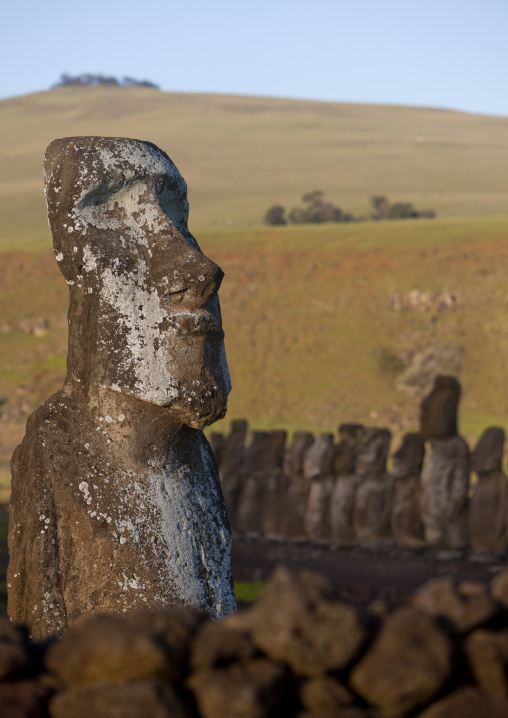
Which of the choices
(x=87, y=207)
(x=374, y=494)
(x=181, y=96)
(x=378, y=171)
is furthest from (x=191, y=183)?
(x=87, y=207)

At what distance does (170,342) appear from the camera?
379 centimetres

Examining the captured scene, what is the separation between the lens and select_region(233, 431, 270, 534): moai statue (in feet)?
50.6

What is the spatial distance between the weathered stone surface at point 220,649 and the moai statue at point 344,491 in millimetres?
12525

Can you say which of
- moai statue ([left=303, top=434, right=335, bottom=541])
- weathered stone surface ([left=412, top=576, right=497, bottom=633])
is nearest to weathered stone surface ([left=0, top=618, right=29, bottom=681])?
weathered stone surface ([left=412, top=576, right=497, bottom=633])

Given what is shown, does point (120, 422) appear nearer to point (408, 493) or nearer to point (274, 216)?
point (408, 493)

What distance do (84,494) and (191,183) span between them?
79098 mm

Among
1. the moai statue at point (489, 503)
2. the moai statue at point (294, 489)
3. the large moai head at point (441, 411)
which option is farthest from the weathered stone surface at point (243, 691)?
the moai statue at point (294, 489)

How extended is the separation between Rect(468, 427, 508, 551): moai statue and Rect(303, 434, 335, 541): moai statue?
7.52 ft

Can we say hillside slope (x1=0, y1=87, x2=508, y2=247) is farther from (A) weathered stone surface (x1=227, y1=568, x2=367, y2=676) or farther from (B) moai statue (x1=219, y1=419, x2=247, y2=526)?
(A) weathered stone surface (x1=227, y1=568, x2=367, y2=676)

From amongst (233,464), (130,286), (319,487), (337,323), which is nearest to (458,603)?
(130,286)

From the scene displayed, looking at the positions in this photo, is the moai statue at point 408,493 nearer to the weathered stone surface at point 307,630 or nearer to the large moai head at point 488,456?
the large moai head at point 488,456

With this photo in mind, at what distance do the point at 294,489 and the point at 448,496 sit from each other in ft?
8.86

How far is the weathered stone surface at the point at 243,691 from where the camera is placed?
2.01m

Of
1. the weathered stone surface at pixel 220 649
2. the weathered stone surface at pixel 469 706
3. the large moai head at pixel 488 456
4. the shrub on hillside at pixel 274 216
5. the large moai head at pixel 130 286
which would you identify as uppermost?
the large moai head at pixel 130 286
